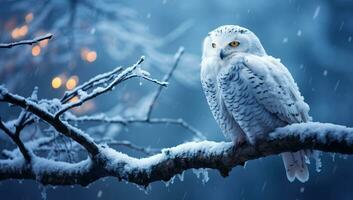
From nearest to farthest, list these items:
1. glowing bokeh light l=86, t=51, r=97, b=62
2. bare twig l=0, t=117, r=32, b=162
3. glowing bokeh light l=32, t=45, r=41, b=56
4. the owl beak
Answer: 1. bare twig l=0, t=117, r=32, b=162
2. the owl beak
3. glowing bokeh light l=32, t=45, r=41, b=56
4. glowing bokeh light l=86, t=51, r=97, b=62

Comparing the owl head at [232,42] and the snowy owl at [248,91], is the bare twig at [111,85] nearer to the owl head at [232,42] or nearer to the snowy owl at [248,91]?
the snowy owl at [248,91]

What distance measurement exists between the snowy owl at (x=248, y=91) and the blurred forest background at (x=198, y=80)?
2201mm

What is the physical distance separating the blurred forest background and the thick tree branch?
231 centimetres

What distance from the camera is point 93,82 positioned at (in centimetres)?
155

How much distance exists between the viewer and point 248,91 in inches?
64.7

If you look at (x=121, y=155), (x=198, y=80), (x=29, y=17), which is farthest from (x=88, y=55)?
(x=121, y=155)

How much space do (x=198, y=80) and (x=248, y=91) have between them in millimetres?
2903

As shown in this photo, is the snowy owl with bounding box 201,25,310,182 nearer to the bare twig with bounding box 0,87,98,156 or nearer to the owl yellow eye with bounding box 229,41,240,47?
the owl yellow eye with bounding box 229,41,240,47

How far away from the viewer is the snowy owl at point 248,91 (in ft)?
5.38

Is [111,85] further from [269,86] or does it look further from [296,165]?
[296,165]

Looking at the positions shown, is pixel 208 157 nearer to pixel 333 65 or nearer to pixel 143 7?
pixel 333 65

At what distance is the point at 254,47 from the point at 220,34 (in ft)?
0.48

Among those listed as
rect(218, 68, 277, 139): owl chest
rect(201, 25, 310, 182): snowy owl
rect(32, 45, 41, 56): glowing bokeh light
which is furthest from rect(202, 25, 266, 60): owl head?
rect(32, 45, 41, 56): glowing bokeh light

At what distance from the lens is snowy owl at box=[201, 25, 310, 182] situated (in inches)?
64.6
